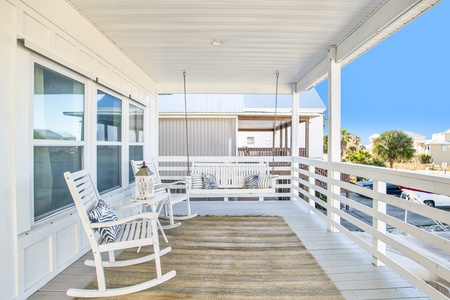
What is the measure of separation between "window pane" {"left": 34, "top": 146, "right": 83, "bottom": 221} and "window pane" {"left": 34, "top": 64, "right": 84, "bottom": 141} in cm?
13

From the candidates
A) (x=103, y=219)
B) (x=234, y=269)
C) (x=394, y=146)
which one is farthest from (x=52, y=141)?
(x=394, y=146)

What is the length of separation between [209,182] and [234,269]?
6.92 ft

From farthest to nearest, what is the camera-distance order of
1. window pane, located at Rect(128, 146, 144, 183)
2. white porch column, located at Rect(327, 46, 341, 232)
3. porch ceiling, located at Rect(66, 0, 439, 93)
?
window pane, located at Rect(128, 146, 144, 183) < white porch column, located at Rect(327, 46, 341, 232) < porch ceiling, located at Rect(66, 0, 439, 93)

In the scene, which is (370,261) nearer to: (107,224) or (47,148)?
(107,224)

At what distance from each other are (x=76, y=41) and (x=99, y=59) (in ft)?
1.55

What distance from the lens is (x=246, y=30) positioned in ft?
9.74

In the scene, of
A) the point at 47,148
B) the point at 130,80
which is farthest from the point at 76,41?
the point at 130,80

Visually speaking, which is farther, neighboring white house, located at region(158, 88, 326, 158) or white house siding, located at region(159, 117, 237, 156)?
white house siding, located at region(159, 117, 237, 156)

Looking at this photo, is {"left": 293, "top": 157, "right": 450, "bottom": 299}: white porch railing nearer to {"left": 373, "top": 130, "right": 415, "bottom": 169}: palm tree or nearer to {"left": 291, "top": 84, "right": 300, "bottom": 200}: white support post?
{"left": 291, "top": 84, "right": 300, "bottom": 200}: white support post

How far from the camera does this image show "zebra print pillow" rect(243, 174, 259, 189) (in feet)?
14.3

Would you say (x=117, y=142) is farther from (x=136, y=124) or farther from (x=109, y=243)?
(x=109, y=243)

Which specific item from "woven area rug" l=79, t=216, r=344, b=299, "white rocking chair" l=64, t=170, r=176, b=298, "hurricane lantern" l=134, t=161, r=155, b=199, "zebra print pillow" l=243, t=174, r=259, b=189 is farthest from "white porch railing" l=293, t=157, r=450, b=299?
"hurricane lantern" l=134, t=161, r=155, b=199

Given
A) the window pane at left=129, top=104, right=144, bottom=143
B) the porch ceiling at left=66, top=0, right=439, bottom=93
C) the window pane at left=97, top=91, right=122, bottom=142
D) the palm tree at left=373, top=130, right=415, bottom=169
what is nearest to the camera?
the porch ceiling at left=66, top=0, right=439, bottom=93

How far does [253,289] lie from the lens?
2102 mm
